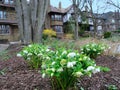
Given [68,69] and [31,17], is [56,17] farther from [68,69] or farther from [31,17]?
[68,69]

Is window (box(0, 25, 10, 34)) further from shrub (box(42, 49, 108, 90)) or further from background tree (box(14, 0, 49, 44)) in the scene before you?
shrub (box(42, 49, 108, 90))

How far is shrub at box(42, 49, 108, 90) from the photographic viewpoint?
8.14ft

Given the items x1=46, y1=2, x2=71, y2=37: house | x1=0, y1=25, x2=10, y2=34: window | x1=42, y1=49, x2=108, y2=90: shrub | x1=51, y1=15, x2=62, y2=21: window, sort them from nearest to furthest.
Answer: x1=42, y1=49, x2=108, y2=90: shrub < x1=0, y1=25, x2=10, y2=34: window < x1=46, y1=2, x2=71, y2=37: house < x1=51, y1=15, x2=62, y2=21: window

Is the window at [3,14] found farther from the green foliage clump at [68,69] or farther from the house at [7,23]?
the green foliage clump at [68,69]

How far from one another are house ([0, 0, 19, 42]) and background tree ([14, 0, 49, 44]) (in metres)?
22.6

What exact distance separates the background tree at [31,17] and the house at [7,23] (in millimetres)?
22555

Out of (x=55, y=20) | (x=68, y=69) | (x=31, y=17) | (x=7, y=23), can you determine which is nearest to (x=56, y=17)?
(x=55, y=20)

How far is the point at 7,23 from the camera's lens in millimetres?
31922

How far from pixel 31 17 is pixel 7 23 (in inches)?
931

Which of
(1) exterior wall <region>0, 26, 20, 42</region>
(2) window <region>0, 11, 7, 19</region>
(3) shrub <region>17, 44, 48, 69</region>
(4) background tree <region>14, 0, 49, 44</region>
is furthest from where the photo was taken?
(2) window <region>0, 11, 7, 19</region>

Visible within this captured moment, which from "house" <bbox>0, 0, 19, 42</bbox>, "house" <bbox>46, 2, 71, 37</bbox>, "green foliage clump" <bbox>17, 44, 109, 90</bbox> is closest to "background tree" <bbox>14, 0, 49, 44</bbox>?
"green foliage clump" <bbox>17, 44, 109, 90</bbox>

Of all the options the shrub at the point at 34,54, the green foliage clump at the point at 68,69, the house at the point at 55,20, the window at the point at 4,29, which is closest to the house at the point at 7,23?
the window at the point at 4,29

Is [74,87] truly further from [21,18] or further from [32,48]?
[21,18]

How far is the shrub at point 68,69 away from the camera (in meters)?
2.48
